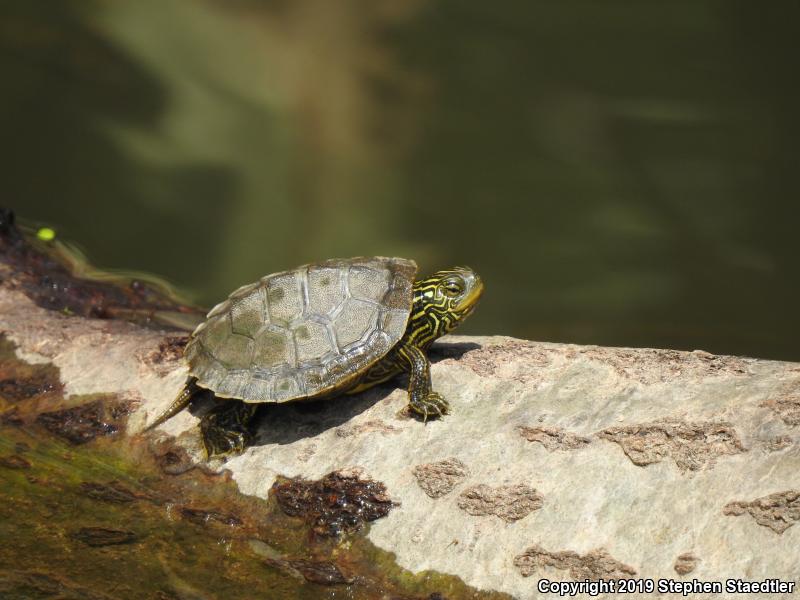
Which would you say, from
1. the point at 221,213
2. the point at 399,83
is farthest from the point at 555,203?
the point at 221,213

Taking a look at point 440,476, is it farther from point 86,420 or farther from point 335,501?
point 86,420

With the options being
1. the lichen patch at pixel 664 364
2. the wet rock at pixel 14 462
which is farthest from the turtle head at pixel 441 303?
the wet rock at pixel 14 462

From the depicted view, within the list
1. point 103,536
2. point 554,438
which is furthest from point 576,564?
point 103,536

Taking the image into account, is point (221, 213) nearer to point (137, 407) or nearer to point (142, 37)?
point (142, 37)

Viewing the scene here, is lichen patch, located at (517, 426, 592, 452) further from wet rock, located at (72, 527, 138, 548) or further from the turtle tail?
wet rock, located at (72, 527, 138, 548)

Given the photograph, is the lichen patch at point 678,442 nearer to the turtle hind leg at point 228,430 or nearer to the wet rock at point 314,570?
the wet rock at point 314,570
